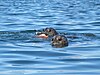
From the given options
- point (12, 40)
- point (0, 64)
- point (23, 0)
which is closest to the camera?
point (0, 64)

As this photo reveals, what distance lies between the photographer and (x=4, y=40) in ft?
53.2

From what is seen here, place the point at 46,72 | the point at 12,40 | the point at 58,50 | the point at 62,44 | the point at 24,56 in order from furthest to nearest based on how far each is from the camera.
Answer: the point at 12,40, the point at 62,44, the point at 58,50, the point at 24,56, the point at 46,72

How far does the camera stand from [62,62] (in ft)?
38.0

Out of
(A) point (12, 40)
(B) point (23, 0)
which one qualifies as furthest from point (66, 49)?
(B) point (23, 0)

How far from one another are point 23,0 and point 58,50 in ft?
137

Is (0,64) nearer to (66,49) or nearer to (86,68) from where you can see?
(86,68)

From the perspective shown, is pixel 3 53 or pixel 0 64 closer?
pixel 0 64

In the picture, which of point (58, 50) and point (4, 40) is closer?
point (58, 50)

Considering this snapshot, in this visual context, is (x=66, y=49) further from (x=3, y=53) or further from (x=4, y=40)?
(x=4, y=40)

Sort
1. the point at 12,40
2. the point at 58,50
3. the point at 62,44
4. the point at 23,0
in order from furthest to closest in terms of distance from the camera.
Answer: the point at 23,0
the point at 12,40
the point at 62,44
the point at 58,50

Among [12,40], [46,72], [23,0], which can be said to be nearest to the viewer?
[46,72]

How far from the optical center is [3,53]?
43.4ft

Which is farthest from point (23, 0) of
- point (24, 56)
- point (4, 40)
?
point (24, 56)

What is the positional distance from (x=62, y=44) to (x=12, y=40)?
7.79 ft
